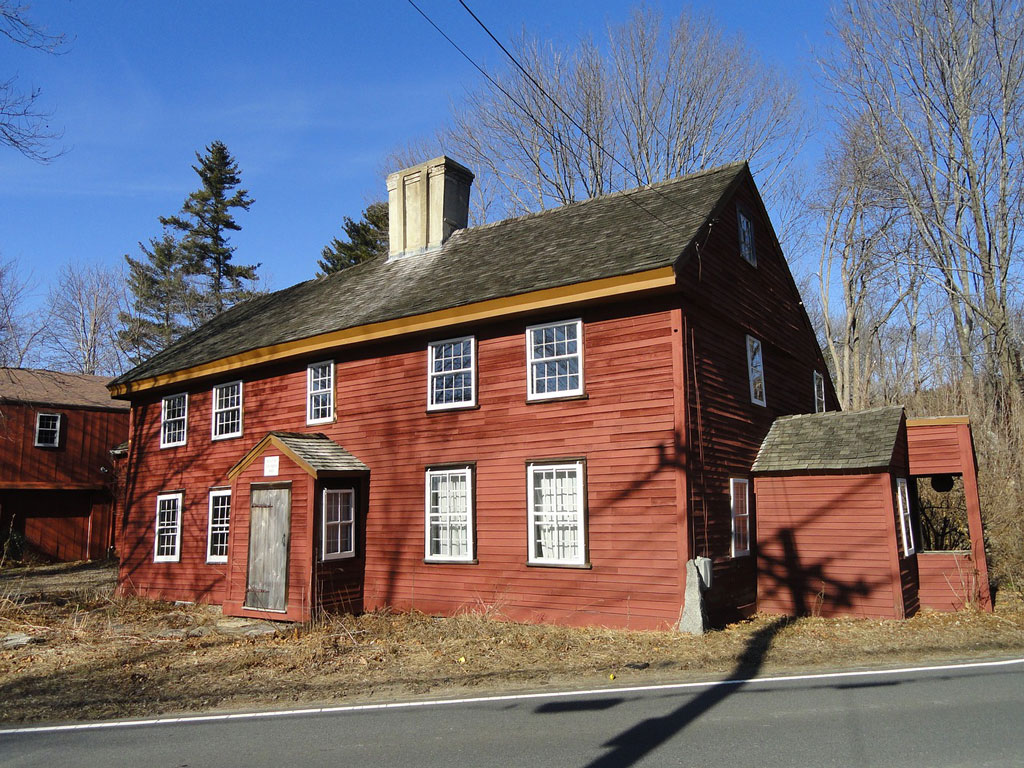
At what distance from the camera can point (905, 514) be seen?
13.8 m

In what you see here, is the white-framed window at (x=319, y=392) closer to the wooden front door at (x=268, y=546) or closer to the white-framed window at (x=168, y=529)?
the wooden front door at (x=268, y=546)

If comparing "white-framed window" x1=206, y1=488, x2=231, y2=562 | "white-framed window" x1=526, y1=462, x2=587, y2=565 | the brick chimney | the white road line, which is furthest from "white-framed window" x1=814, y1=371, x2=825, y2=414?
"white-framed window" x1=206, y1=488, x2=231, y2=562

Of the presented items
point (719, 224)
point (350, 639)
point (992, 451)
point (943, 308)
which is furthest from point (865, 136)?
point (350, 639)

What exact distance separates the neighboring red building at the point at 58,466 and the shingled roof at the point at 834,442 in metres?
25.7

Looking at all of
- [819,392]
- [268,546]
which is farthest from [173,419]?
[819,392]

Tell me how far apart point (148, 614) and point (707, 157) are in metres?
25.7

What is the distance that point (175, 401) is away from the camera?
20.4m

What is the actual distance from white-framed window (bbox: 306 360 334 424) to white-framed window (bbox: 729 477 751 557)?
8.55 metres

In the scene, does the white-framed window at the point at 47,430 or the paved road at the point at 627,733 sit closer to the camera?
the paved road at the point at 627,733

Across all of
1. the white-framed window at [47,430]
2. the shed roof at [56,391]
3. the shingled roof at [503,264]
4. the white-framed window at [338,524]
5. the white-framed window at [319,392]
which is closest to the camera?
the shingled roof at [503,264]

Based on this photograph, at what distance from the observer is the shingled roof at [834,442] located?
1320 cm

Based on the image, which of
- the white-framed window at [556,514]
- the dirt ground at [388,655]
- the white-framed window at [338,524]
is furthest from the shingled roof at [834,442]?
the white-framed window at [338,524]

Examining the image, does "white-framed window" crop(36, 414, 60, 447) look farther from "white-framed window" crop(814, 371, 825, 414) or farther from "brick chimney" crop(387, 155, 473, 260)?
"white-framed window" crop(814, 371, 825, 414)

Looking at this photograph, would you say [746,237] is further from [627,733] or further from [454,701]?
[627,733]
